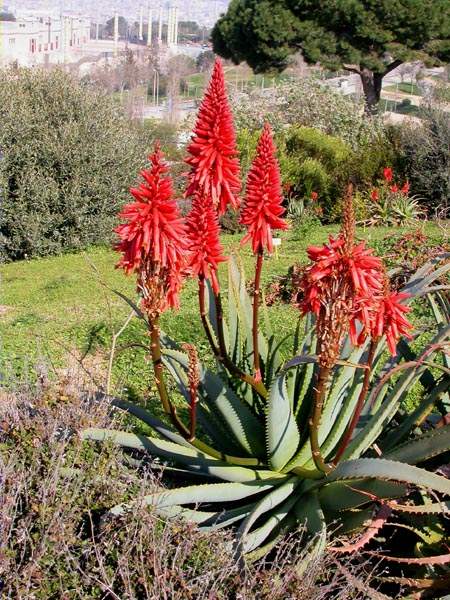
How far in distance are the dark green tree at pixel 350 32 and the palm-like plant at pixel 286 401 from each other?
24548 millimetres

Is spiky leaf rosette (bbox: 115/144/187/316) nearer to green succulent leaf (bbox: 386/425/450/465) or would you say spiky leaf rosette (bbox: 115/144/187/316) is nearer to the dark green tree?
green succulent leaf (bbox: 386/425/450/465)

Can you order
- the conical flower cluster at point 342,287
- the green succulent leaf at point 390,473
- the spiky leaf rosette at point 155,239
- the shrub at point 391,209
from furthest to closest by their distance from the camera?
1. the shrub at point 391,209
2. the green succulent leaf at point 390,473
3. the spiky leaf rosette at point 155,239
4. the conical flower cluster at point 342,287

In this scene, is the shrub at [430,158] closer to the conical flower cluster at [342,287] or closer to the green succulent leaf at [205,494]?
the green succulent leaf at [205,494]

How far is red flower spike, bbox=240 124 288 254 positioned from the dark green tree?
2519cm

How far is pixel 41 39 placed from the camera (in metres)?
55.9

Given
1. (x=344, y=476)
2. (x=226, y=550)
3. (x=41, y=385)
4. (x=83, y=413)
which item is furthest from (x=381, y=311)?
(x=41, y=385)

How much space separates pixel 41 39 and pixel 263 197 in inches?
2276

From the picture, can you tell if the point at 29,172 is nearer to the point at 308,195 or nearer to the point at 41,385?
the point at 308,195

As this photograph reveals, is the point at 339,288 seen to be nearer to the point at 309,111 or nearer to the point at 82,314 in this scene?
the point at 82,314

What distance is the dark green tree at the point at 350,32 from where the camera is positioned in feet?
85.1

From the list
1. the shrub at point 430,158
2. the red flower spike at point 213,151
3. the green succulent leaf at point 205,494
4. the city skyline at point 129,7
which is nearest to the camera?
the red flower spike at point 213,151

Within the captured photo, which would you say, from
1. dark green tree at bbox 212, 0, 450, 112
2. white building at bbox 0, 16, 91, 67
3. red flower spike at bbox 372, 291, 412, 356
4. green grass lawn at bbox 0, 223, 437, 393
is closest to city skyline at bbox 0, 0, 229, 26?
white building at bbox 0, 16, 91, 67

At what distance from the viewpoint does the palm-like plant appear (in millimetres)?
2367

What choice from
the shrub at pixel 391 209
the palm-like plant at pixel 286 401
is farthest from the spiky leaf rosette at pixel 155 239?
the shrub at pixel 391 209
